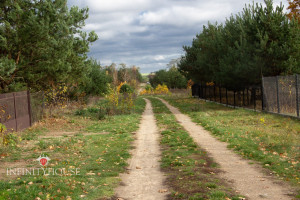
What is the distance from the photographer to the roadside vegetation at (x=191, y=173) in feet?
20.2

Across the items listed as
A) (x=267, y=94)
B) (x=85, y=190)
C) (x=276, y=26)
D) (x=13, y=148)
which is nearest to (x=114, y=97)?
(x=267, y=94)

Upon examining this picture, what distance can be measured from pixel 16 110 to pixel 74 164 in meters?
8.09

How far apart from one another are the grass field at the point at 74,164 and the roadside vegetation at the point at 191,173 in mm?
1305

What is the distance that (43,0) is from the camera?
18094 millimetres

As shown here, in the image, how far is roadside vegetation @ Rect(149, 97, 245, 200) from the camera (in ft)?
20.2

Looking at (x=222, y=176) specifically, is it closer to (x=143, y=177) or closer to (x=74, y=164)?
(x=143, y=177)

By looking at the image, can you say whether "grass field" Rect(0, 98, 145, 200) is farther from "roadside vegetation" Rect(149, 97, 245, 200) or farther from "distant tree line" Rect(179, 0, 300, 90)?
"distant tree line" Rect(179, 0, 300, 90)

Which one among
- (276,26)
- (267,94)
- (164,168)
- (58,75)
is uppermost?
(276,26)

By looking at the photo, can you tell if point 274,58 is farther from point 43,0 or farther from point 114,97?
point 43,0

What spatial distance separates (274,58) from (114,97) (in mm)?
12314

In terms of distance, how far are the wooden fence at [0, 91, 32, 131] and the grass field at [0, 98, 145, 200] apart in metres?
0.69

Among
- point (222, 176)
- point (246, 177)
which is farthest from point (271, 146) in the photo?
point (222, 176)

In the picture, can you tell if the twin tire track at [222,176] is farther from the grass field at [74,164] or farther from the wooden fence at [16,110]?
the wooden fence at [16,110]

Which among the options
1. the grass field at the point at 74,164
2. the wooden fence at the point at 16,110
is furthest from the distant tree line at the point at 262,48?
the wooden fence at the point at 16,110
